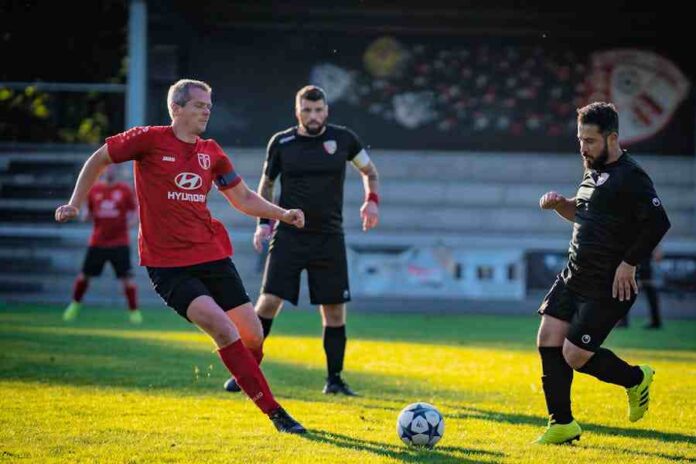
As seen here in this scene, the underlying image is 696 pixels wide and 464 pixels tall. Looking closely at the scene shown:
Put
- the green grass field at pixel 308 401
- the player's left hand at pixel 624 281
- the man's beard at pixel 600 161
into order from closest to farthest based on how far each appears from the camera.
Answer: the green grass field at pixel 308 401, the player's left hand at pixel 624 281, the man's beard at pixel 600 161

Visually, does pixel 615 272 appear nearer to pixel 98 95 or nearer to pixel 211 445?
pixel 211 445

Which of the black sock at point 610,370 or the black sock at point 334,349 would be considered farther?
the black sock at point 334,349

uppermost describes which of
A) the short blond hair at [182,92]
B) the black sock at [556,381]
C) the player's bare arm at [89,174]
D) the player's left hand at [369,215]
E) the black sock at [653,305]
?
the short blond hair at [182,92]

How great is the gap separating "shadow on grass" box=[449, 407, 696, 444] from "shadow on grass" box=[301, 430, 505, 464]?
50.0 inches

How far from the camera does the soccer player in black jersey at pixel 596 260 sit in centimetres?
733

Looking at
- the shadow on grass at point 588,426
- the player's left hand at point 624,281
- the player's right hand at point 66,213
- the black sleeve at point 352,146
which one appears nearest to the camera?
the player's right hand at point 66,213

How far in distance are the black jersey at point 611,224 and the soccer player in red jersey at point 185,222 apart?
1.76 m

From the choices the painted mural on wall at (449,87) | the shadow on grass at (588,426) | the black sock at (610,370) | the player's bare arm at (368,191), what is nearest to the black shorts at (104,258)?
the player's bare arm at (368,191)

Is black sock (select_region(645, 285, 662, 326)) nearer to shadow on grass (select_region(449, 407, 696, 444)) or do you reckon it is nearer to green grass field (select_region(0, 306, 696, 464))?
green grass field (select_region(0, 306, 696, 464))

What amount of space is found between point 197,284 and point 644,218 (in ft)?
8.87

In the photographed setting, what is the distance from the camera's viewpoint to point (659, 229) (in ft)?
23.9

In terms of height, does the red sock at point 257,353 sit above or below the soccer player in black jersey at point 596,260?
below

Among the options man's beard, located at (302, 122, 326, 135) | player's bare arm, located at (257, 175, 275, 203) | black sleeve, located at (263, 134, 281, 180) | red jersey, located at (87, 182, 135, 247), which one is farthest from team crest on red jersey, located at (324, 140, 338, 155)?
red jersey, located at (87, 182, 135, 247)

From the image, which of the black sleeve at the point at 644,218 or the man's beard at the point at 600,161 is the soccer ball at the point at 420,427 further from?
the man's beard at the point at 600,161
